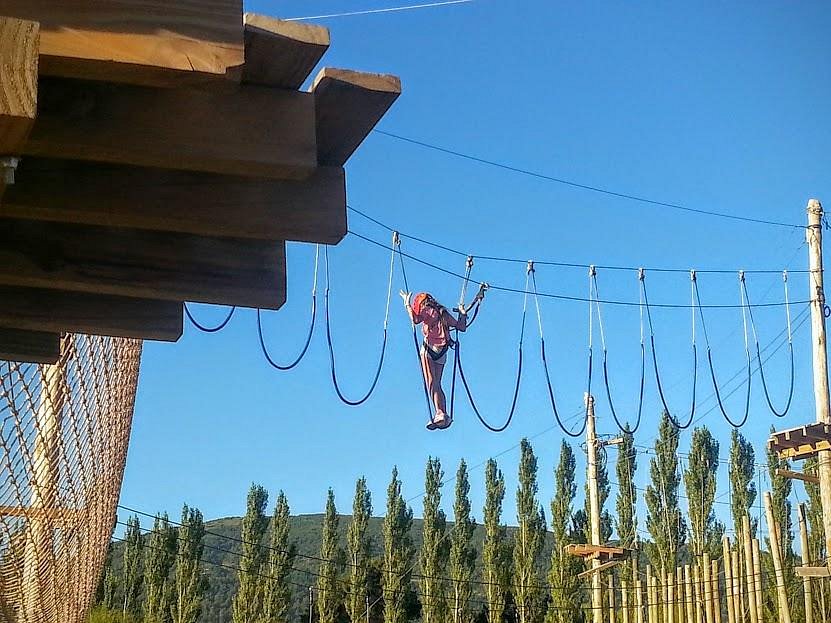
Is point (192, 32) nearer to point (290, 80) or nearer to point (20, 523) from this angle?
point (290, 80)

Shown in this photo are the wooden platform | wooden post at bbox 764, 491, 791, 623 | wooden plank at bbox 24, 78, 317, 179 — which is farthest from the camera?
wooden post at bbox 764, 491, 791, 623

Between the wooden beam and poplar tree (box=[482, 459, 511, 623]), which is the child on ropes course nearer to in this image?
the wooden beam

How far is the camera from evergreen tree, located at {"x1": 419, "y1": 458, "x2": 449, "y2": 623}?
2764cm

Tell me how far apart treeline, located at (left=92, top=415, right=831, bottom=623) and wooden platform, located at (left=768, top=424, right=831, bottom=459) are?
16777mm

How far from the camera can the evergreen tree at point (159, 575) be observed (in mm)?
28250

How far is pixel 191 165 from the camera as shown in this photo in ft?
4.56

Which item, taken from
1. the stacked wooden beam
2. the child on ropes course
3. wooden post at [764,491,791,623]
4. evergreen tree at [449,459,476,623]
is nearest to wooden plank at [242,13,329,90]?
the stacked wooden beam

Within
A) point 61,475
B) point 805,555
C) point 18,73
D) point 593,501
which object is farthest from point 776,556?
point 18,73

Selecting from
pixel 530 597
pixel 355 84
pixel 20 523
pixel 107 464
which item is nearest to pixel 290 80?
pixel 355 84

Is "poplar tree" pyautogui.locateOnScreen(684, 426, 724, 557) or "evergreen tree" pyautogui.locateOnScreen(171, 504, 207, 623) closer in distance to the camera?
"poplar tree" pyautogui.locateOnScreen(684, 426, 724, 557)

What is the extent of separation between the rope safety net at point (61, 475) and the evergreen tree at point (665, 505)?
73.5 ft

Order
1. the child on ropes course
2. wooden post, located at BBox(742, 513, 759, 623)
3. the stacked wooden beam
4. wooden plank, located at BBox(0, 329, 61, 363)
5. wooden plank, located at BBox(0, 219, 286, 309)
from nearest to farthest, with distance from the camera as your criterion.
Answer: the stacked wooden beam → wooden plank, located at BBox(0, 219, 286, 309) → wooden plank, located at BBox(0, 329, 61, 363) → the child on ropes course → wooden post, located at BBox(742, 513, 759, 623)

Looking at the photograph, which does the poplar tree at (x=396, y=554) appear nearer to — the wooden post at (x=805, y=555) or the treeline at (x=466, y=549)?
the treeline at (x=466, y=549)

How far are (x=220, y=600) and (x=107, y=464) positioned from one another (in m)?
52.6
